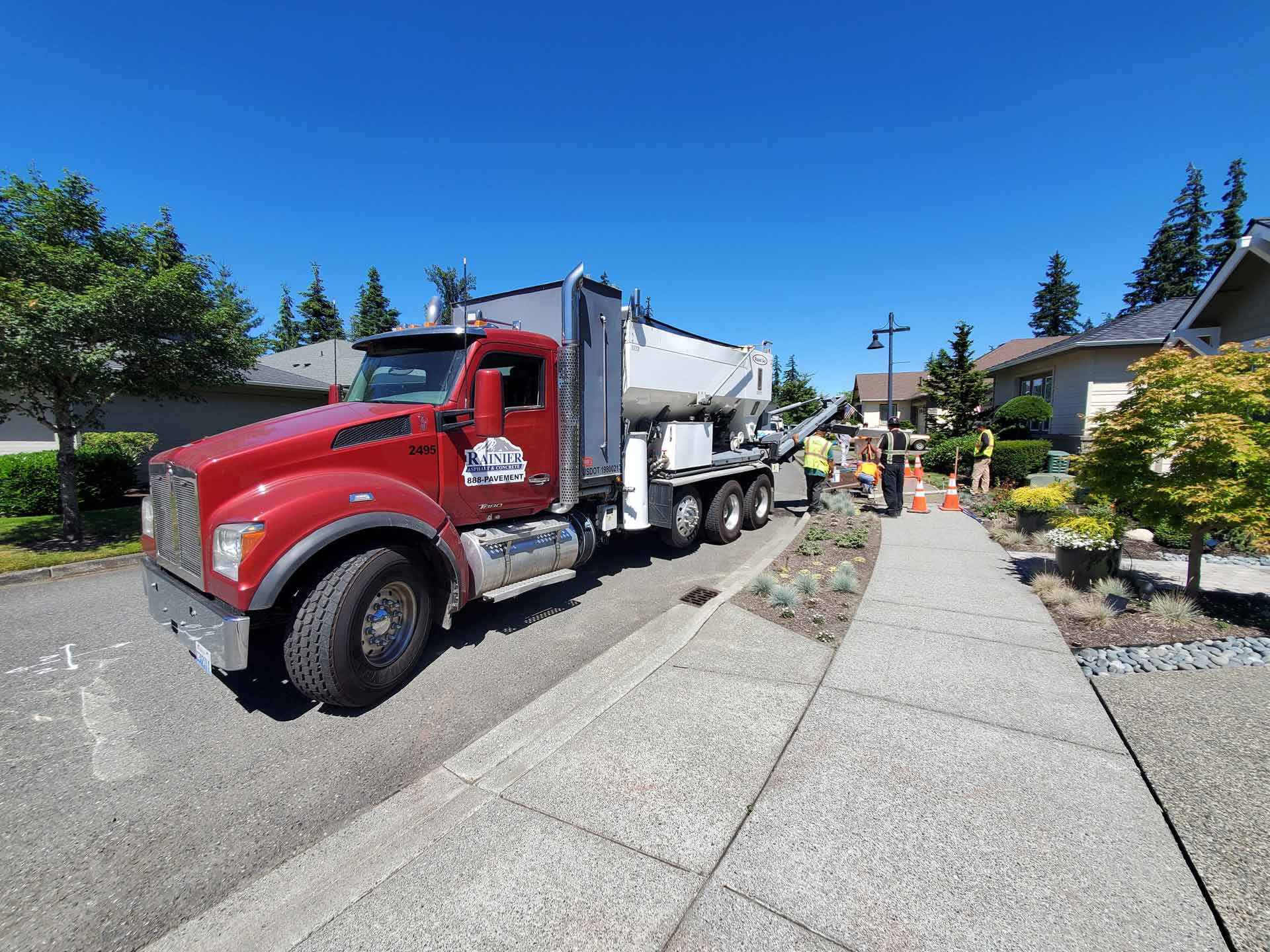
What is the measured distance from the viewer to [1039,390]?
20766 millimetres

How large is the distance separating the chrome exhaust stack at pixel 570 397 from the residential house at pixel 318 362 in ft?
55.5

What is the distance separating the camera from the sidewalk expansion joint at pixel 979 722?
116 inches

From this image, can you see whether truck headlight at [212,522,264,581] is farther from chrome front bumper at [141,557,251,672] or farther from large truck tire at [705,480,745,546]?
large truck tire at [705,480,745,546]

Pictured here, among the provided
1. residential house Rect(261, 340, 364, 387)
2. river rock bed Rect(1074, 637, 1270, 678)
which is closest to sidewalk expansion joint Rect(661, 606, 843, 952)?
river rock bed Rect(1074, 637, 1270, 678)

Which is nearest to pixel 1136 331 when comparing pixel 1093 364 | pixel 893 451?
pixel 1093 364

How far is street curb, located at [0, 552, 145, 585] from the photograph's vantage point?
6.28m

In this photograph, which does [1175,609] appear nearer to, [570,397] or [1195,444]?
[1195,444]

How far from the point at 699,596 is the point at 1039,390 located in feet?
70.3

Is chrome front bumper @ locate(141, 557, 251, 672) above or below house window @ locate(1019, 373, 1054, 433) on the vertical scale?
below

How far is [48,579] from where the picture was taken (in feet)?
21.1

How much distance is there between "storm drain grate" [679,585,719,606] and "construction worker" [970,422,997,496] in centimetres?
994

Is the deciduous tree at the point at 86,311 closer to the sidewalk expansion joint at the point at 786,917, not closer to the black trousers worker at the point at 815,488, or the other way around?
the sidewalk expansion joint at the point at 786,917

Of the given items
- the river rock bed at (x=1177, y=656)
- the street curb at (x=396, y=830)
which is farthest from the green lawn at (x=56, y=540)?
the river rock bed at (x=1177, y=656)

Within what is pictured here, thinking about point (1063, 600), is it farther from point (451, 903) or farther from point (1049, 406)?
point (1049, 406)
